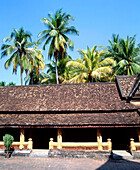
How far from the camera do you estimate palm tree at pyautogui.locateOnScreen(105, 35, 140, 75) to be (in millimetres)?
26719

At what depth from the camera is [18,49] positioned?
27422 millimetres

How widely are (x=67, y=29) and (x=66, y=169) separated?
22.9 meters

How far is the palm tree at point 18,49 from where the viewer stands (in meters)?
26.5

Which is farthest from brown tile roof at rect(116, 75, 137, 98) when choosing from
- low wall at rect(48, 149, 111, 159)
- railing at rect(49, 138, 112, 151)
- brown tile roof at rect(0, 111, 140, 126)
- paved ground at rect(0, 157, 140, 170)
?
paved ground at rect(0, 157, 140, 170)

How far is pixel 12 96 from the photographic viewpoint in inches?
673

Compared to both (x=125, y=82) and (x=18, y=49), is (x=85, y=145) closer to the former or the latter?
(x=125, y=82)

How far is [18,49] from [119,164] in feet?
75.2

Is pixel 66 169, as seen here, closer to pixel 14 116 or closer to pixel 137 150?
pixel 137 150

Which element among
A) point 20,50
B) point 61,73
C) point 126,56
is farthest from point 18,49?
point 126,56

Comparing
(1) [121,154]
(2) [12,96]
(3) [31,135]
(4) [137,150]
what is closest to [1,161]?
(3) [31,135]

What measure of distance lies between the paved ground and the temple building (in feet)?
4.45

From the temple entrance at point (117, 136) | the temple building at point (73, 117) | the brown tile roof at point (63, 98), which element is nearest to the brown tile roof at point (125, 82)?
the temple building at point (73, 117)

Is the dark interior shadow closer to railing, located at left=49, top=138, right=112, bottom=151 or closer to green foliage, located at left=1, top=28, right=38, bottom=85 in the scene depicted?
railing, located at left=49, top=138, right=112, bottom=151

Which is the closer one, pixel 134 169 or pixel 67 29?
pixel 134 169
